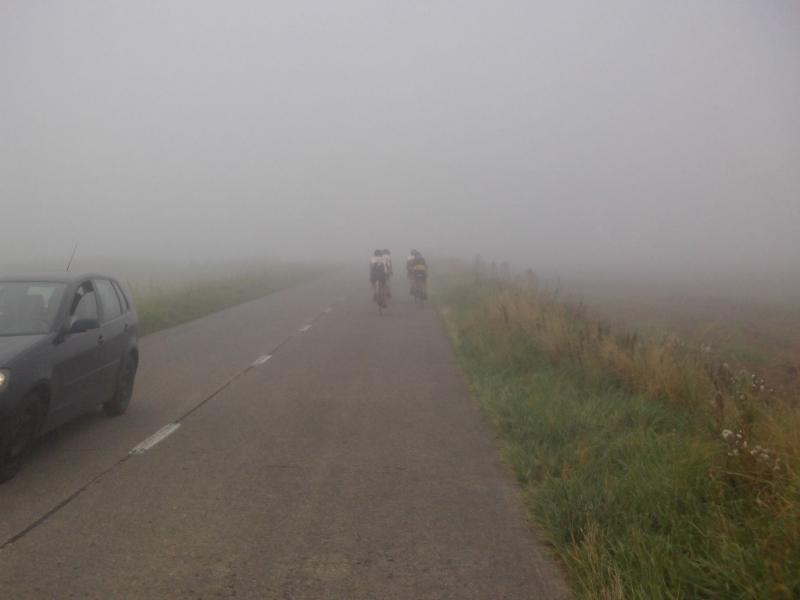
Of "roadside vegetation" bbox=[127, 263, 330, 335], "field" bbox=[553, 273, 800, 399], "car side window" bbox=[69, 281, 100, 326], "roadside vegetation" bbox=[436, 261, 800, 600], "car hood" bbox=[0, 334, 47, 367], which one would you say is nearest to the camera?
"roadside vegetation" bbox=[436, 261, 800, 600]

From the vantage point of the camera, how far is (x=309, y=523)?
498 centimetres

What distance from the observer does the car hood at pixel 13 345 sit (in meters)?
5.66

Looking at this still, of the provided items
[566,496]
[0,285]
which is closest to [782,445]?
[566,496]

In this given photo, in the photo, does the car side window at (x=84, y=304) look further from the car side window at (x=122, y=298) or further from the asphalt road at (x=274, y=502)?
the asphalt road at (x=274, y=502)

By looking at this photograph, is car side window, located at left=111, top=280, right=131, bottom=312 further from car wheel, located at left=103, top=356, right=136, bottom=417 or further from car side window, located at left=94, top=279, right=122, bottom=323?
car wheel, located at left=103, top=356, right=136, bottom=417

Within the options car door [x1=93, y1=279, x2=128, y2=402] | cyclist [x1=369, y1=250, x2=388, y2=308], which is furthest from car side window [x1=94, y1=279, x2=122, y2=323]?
cyclist [x1=369, y1=250, x2=388, y2=308]

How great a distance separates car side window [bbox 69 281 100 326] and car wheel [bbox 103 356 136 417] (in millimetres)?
840

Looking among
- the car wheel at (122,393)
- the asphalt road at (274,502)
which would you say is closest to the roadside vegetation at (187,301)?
the asphalt road at (274,502)

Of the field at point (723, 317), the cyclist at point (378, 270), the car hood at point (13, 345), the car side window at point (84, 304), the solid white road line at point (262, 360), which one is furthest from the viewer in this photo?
the cyclist at point (378, 270)

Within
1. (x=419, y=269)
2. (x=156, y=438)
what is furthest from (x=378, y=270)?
(x=156, y=438)

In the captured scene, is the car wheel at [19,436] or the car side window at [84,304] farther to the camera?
the car side window at [84,304]

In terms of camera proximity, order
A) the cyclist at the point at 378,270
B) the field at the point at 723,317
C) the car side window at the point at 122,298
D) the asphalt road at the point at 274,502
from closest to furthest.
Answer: the asphalt road at the point at 274,502, the car side window at the point at 122,298, the field at the point at 723,317, the cyclist at the point at 378,270

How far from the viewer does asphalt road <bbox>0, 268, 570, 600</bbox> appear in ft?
13.5

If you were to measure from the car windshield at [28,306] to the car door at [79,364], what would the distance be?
0.18 m
